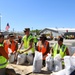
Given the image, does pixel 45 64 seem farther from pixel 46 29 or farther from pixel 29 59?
pixel 46 29

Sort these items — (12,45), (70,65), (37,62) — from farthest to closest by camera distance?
(12,45) < (37,62) < (70,65)

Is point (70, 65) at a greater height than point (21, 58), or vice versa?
point (70, 65)

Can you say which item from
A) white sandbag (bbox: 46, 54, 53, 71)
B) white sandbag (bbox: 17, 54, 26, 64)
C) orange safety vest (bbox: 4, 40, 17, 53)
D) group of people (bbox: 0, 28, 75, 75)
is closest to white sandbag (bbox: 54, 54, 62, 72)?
white sandbag (bbox: 46, 54, 53, 71)

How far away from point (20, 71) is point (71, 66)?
10.0 ft

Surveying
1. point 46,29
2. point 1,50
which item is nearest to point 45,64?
point 1,50

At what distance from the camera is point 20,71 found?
7020 millimetres

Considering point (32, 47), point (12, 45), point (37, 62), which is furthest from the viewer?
point (12, 45)

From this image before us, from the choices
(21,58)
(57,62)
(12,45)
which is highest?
(12,45)

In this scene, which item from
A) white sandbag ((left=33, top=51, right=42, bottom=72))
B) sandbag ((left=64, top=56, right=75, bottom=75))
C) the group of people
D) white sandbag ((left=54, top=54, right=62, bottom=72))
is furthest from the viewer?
white sandbag ((left=33, top=51, right=42, bottom=72))

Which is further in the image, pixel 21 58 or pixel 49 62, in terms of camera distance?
pixel 21 58

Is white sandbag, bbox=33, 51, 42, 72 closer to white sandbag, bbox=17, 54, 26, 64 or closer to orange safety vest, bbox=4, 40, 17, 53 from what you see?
white sandbag, bbox=17, 54, 26, 64

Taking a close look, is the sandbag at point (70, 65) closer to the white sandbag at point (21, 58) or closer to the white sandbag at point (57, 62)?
the white sandbag at point (57, 62)

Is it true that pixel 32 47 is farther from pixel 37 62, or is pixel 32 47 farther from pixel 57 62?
pixel 57 62

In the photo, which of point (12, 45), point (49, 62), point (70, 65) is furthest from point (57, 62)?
point (12, 45)
